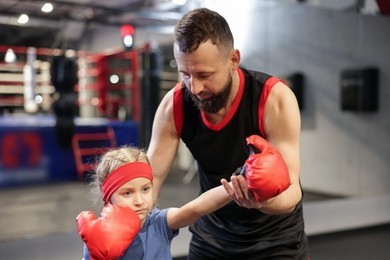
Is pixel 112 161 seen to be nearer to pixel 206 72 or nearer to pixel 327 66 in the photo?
pixel 206 72

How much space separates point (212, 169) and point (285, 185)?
457 mm

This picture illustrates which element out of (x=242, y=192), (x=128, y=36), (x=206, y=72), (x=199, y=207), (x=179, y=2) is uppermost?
(x=179, y=2)

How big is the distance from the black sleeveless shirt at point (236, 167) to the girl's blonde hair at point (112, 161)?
0.77 feet

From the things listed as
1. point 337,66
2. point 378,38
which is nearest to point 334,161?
point 337,66

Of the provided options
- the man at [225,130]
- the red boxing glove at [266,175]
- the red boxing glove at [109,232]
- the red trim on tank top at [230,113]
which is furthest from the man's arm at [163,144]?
the red boxing glove at [266,175]

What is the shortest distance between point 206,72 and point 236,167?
372 mm

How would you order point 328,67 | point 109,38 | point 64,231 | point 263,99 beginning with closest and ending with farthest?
point 263,99 < point 64,231 < point 328,67 < point 109,38

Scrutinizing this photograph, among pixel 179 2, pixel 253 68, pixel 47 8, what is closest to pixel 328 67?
pixel 253 68

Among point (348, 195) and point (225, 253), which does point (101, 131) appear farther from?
point (225, 253)

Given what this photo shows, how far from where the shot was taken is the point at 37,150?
610 cm

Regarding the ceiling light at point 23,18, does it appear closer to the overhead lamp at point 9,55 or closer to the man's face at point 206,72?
the overhead lamp at point 9,55

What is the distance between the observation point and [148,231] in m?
1.43

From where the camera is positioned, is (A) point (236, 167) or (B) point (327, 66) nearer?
(A) point (236, 167)

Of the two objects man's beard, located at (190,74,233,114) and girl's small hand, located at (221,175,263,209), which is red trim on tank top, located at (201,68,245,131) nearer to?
man's beard, located at (190,74,233,114)
